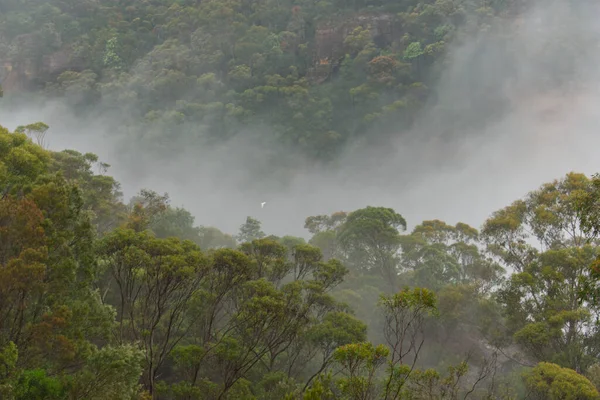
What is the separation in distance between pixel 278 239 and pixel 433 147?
154ft

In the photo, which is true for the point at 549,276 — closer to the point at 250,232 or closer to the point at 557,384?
the point at 557,384

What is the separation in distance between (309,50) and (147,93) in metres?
30.9

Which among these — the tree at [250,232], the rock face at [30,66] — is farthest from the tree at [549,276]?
the rock face at [30,66]

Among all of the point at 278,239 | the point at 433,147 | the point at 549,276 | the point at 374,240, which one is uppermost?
the point at 433,147

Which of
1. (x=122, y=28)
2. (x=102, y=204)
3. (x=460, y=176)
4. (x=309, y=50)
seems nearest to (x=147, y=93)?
(x=122, y=28)

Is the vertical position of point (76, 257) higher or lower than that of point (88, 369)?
higher

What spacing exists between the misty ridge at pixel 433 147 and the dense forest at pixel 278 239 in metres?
0.85

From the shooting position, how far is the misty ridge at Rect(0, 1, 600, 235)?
213ft

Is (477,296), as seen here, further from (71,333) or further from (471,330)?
(71,333)

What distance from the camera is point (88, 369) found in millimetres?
11617

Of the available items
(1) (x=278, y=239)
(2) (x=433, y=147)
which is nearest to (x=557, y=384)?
(1) (x=278, y=239)

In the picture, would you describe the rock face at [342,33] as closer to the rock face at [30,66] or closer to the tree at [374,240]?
the rock face at [30,66]

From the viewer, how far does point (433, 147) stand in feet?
242

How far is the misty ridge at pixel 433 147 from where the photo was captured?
65062mm
